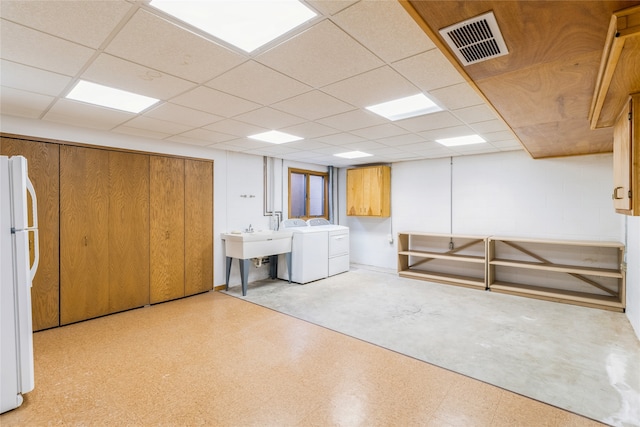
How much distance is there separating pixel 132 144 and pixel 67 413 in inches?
125

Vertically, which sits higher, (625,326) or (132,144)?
(132,144)

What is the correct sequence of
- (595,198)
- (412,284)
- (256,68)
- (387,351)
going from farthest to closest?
(412,284) < (595,198) < (387,351) < (256,68)

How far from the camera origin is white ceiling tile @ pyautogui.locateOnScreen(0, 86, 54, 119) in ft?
8.39

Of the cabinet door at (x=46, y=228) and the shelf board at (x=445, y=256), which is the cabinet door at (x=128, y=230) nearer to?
the cabinet door at (x=46, y=228)

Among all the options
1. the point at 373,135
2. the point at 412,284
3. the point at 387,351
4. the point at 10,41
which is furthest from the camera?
the point at 412,284

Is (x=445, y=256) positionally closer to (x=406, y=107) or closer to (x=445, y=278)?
(x=445, y=278)

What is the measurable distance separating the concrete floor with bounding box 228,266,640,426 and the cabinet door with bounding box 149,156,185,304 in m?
1.00

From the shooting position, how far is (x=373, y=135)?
4078 millimetres

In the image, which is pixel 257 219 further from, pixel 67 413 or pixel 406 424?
pixel 406 424

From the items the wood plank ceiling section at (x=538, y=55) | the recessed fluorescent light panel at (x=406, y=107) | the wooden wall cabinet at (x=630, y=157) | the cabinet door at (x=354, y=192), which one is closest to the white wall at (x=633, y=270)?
the wood plank ceiling section at (x=538, y=55)

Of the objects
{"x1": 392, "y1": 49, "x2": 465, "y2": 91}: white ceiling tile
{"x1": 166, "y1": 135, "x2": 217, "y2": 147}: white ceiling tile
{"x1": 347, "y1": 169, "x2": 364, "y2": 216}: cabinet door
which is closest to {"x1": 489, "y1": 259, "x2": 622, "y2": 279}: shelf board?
{"x1": 347, "y1": 169, "x2": 364, "y2": 216}: cabinet door

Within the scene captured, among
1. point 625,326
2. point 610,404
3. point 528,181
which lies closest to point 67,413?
point 610,404

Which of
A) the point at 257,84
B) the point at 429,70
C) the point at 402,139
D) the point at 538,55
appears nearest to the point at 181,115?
the point at 257,84

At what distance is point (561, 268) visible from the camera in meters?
4.53
